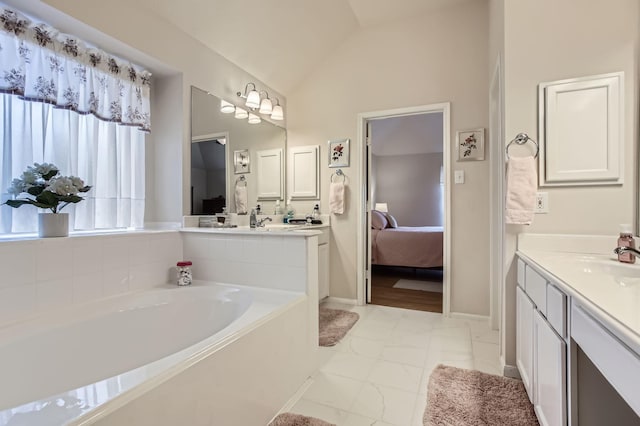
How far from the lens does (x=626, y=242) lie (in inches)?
56.4

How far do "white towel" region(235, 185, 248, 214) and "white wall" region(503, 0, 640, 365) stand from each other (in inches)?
85.5

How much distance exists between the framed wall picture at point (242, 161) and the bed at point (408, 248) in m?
2.23

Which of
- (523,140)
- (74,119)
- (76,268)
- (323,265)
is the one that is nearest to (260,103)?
(74,119)

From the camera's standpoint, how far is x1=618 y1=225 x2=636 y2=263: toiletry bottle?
1383mm

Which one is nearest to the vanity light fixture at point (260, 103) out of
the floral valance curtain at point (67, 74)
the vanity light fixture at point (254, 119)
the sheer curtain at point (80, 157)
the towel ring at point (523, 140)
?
the vanity light fixture at point (254, 119)

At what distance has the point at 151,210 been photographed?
96.2 inches

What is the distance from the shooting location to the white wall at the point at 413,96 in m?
2.79

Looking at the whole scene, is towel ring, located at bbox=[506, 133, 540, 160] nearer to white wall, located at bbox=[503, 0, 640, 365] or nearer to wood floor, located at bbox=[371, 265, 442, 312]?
white wall, located at bbox=[503, 0, 640, 365]

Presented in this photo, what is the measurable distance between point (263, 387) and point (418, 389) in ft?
2.93

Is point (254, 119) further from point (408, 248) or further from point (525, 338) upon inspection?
point (525, 338)

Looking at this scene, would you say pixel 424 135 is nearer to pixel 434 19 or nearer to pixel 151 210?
pixel 434 19

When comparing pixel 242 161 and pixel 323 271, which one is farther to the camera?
pixel 323 271

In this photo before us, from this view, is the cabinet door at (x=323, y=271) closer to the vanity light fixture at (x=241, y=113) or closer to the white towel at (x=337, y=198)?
the white towel at (x=337, y=198)

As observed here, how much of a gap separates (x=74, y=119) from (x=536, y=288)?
2.68 m
